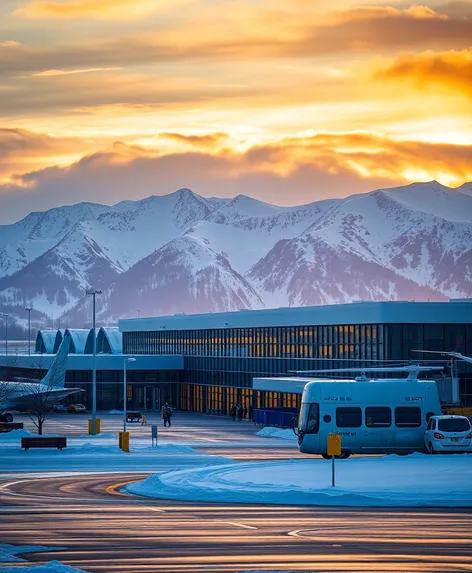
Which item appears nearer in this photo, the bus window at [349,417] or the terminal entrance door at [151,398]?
the bus window at [349,417]

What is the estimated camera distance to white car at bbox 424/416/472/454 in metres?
52.7

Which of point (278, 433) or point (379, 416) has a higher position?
point (379, 416)

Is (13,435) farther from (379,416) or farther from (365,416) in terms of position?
(379,416)

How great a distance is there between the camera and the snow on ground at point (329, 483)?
3675cm

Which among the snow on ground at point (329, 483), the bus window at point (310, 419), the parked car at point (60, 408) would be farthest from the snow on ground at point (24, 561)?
the parked car at point (60, 408)

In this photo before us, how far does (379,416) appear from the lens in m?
55.2

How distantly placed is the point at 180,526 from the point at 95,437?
165ft

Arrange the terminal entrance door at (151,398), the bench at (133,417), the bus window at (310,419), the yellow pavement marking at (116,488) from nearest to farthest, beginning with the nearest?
1. the yellow pavement marking at (116,488)
2. the bus window at (310,419)
3. the bench at (133,417)
4. the terminal entrance door at (151,398)

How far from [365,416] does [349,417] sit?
2.40 ft

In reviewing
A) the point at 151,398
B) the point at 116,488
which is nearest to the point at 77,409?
the point at 151,398

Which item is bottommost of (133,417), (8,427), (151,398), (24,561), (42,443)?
(24,561)

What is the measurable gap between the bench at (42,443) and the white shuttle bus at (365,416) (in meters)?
16.1

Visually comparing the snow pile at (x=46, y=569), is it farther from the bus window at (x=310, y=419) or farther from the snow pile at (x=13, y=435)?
the snow pile at (x=13, y=435)

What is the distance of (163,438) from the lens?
265ft
